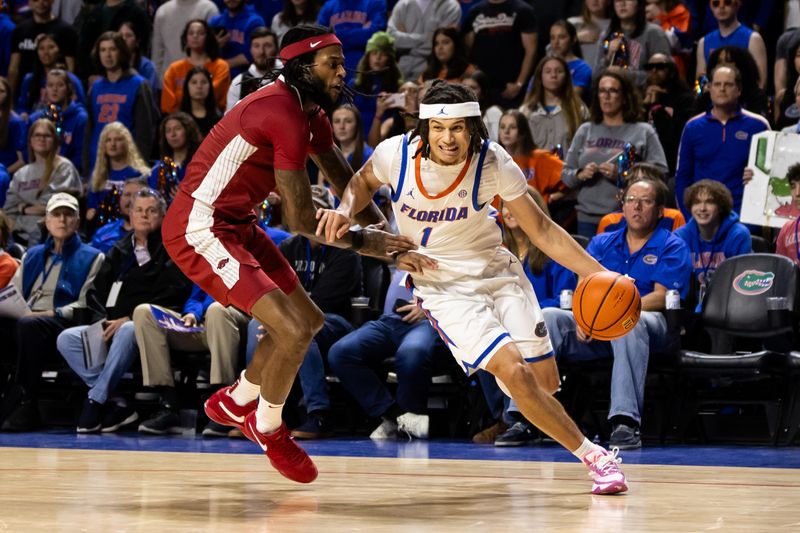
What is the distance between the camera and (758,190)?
293 inches

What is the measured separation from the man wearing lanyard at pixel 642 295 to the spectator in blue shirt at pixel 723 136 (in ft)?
3.20

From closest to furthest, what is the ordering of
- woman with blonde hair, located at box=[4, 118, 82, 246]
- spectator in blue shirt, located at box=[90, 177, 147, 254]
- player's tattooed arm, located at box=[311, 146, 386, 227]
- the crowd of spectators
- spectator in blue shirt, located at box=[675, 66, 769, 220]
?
1. player's tattooed arm, located at box=[311, 146, 386, 227]
2. the crowd of spectators
3. spectator in blue shirt, located at box=[675, 66, 769, 220]
4. spectator in blue shirt, located at box=[90, 177, 147, 254]
5. woman with blonde hair, located at box=[4, 118, 82, 246]

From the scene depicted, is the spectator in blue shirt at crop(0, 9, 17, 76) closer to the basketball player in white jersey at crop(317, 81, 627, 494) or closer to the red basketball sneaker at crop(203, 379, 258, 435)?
the red basketball sneaker at crop(203, 379, 258, 435)

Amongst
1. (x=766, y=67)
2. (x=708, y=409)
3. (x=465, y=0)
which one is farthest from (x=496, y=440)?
(x=465, y=0)

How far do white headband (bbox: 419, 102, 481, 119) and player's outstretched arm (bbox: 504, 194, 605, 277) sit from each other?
1.26ft

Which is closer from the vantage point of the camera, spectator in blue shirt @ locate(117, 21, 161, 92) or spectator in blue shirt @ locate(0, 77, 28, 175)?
spectator in blue shirt @ locate(0, 77, 28, 175)

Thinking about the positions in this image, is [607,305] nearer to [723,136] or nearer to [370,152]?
[723,136]

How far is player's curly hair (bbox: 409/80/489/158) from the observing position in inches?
179

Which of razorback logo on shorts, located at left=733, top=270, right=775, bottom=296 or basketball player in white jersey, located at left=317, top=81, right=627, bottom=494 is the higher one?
basketball player in white jersey, located at left=317, top=81, right=627, bottom=494

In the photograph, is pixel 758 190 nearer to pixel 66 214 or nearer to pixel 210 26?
pixel 66 214

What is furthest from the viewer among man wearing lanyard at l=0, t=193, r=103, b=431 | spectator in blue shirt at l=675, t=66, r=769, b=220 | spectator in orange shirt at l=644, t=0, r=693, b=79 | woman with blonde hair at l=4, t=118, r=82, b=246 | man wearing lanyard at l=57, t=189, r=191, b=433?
spectator in orange shirt at l=644, t=0, r=693, b=79

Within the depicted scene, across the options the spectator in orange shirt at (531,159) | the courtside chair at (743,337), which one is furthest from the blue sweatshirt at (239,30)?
the courtside chair at (743,337)

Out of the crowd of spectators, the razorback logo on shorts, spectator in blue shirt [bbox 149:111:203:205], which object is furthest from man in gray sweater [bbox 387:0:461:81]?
the razorback logo on shorts

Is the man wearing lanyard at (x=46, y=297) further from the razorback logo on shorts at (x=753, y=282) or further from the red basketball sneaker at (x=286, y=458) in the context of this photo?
the razorback logo on shorts at (x=753, y=282)
